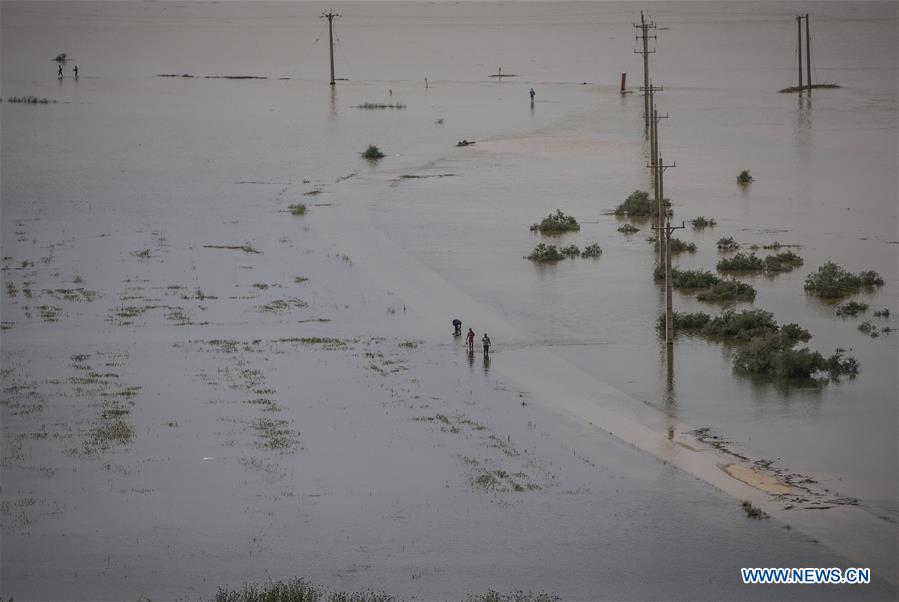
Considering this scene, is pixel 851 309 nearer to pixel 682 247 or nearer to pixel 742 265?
pixel 742 265

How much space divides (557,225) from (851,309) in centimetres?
1586

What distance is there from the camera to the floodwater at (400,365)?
22.6 m

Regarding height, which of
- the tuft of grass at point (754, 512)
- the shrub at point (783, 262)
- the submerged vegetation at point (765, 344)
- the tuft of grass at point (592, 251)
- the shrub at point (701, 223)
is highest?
the shrub at point (701, 223)

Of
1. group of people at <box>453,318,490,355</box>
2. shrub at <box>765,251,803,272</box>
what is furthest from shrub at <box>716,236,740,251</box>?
group of people at <box>453,318,490,355</box>

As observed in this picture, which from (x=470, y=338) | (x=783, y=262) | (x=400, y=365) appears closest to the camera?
(x=400, y=365)

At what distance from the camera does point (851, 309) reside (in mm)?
38906

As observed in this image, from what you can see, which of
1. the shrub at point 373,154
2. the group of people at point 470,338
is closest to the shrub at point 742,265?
the group of people at point 470,338

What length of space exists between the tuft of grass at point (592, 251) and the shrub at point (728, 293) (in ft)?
24.0

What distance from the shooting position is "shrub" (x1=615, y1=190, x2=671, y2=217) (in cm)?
5584

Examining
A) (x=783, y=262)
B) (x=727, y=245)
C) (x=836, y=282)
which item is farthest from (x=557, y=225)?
(x=836, y=282)

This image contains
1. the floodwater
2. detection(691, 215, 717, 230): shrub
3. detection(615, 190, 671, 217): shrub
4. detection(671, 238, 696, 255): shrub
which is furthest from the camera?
detection(615, 190, 671, 217): shrub

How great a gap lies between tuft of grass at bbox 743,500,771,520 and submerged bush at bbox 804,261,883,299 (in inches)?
728

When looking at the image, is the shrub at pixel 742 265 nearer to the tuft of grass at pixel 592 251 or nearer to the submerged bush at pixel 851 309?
the tuft of grass at pixel 592 251

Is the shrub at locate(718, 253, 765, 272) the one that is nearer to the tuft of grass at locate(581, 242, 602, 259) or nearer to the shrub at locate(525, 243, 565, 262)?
the tuft of grass at locate(581, 242, 602, 259)
